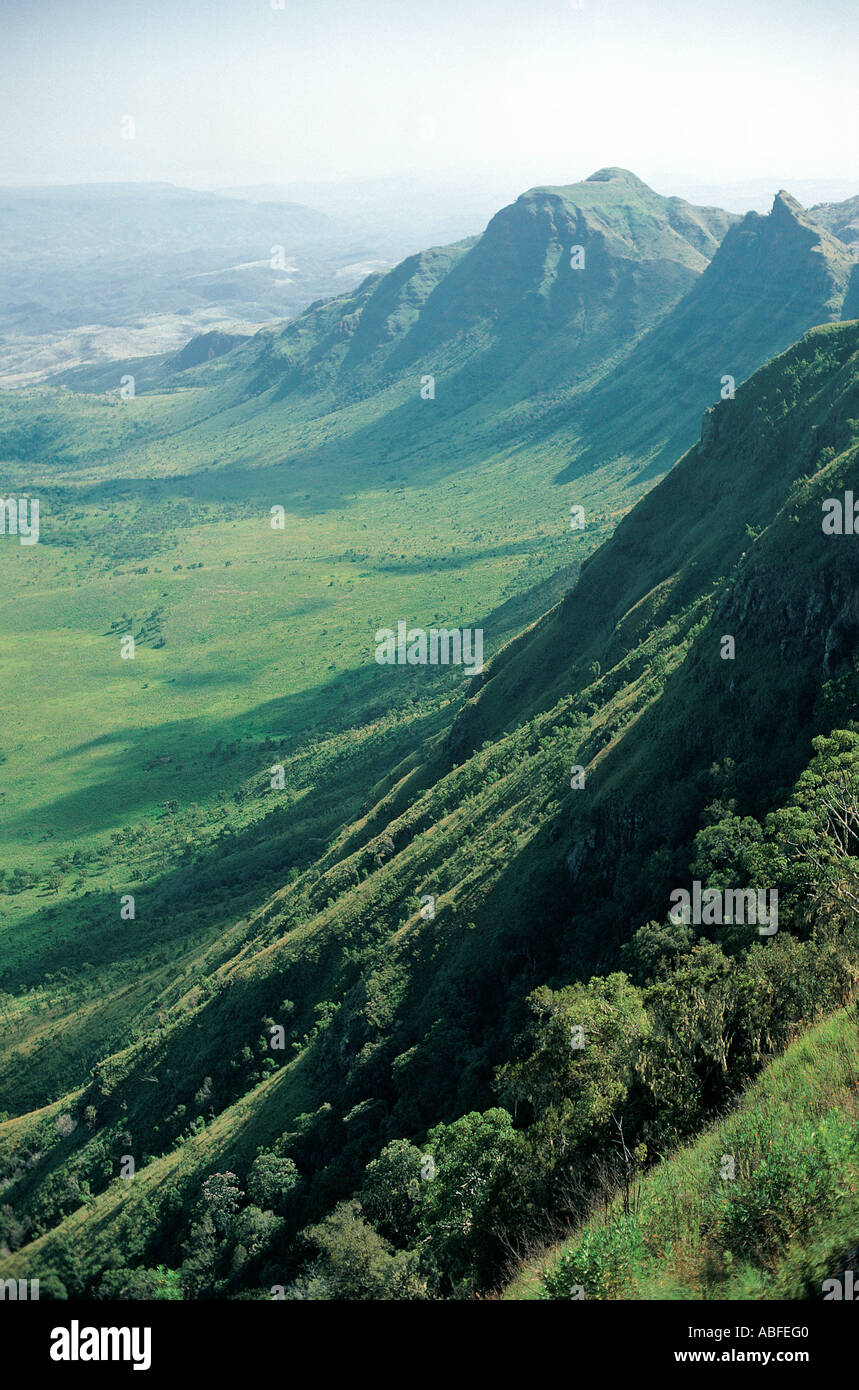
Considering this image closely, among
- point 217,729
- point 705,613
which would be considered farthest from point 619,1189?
point 217,729

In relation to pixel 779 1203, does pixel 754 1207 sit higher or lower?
lower

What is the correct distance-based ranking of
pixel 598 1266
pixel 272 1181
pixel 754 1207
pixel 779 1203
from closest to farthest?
pixel 779 1203 < pixel 754 1207 < pixel 598 1266 < pixel 272 1181

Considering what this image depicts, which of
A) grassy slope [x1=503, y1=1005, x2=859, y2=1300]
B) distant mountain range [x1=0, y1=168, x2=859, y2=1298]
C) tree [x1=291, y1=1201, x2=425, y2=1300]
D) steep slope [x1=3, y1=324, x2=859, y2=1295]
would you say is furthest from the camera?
steep slope [x1=3, y1=324, x2=859, y2=1295]

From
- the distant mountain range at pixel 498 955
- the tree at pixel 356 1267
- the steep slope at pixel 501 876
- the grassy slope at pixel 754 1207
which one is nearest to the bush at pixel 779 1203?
the grassy slope at pixel 754 1207

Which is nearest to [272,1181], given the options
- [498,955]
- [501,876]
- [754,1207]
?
[498,955]

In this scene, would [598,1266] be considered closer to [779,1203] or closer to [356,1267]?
[779,1203]

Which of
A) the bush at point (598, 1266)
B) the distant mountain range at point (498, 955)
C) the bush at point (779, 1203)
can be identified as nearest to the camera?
the bush at point (779, 1203)

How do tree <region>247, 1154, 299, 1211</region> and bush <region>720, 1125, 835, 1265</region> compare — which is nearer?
bush <region>720, 1125, 835, 1265</region>

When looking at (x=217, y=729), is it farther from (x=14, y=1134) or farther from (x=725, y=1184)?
(x=725, y=1184)

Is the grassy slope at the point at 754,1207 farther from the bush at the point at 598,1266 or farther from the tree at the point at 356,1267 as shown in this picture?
the tree at the point at 356,1267

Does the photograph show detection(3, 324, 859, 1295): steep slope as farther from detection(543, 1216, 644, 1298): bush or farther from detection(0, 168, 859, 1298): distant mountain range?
detection(543, 1216, 644, 1298): bush

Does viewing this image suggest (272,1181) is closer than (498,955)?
Yes

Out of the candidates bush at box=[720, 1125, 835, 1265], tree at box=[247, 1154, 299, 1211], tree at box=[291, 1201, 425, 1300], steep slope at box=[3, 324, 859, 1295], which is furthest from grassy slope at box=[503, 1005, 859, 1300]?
tree at box=[247, 1154, 299, 1211]
